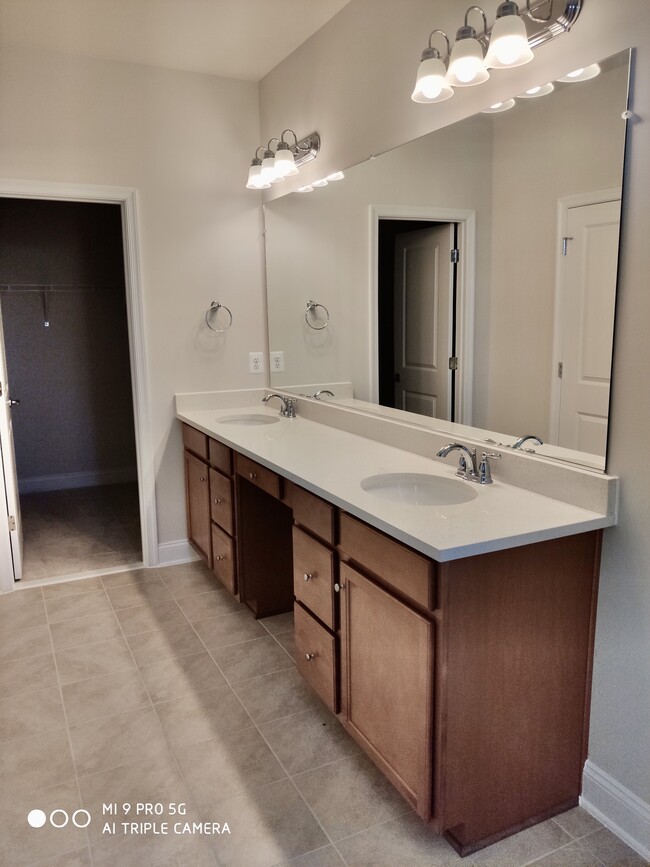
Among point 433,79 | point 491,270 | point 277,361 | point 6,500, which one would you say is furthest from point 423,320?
point 6,500

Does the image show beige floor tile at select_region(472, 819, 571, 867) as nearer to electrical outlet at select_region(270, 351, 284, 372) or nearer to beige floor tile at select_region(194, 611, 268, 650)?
beige floor tile at select_region(194, 611, 268, 650)

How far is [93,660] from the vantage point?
2637 millimetres

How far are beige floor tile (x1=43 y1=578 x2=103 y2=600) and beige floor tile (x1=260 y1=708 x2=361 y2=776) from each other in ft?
4.87

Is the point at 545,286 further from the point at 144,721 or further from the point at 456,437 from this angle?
the point at 144,721

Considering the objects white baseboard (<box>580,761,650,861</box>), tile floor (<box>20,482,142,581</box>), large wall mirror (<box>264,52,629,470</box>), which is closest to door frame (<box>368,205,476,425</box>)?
large wall mirror (<box>264,52,629,470</box>)

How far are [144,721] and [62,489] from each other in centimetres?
333

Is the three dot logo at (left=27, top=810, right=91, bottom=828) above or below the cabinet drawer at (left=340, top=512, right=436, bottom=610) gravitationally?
below

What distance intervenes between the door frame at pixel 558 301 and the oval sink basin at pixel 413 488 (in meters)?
0.33

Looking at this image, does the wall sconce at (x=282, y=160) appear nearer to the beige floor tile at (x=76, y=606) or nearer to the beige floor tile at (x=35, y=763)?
the beige floor tile at (x=76, y=606)

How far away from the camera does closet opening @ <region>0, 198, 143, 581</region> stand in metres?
4.86

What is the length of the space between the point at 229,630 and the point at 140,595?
0.61 metres

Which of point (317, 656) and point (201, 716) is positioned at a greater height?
point (317, 656)

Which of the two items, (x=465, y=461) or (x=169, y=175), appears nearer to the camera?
(x=465, y=461)

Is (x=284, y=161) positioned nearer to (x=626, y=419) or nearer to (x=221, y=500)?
(x=221, y=500)
